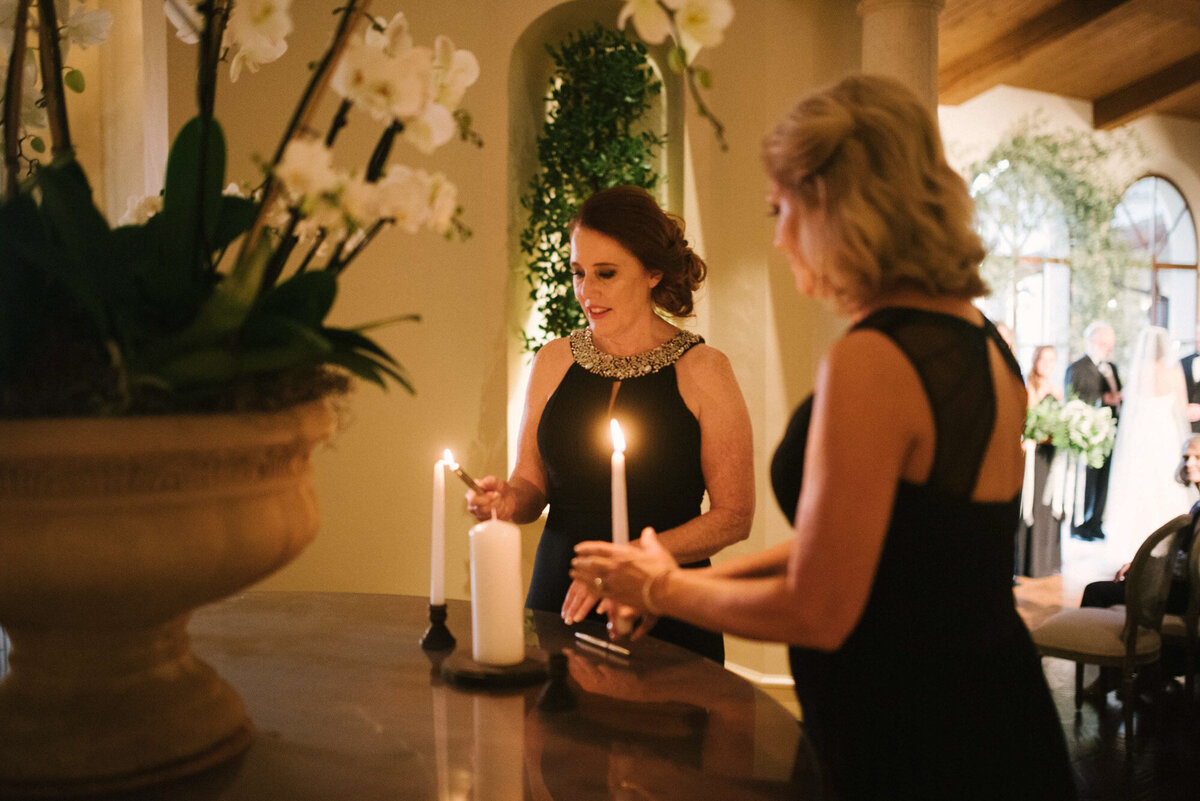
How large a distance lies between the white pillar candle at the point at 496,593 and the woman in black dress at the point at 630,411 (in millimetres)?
718

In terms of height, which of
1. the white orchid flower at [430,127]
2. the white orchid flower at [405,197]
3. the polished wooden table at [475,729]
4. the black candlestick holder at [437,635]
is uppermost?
the white orchid flower at [430,127]

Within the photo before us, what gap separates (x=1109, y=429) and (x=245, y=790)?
859cm

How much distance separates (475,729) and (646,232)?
1312 mm

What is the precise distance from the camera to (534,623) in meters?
1.60

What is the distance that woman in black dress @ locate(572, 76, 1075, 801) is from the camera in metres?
0.98

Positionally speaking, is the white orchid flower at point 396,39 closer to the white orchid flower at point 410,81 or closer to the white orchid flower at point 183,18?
the white orchid flower at point 410,81

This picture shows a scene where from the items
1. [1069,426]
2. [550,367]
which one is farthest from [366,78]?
[1069,426]

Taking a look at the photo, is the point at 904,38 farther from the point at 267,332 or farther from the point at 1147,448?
the point at 1147,448

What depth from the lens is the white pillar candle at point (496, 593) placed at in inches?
46.3

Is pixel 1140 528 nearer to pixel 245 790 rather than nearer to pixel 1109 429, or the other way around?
pixel 1109 429

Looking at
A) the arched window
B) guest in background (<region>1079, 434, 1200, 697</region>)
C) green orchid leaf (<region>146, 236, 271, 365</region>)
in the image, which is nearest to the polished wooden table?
green orchid leaf (<region>146, 236, 271, 365</region>)

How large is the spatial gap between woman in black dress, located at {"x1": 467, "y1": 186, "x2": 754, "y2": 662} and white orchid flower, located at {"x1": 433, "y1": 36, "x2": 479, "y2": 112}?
1094 mm

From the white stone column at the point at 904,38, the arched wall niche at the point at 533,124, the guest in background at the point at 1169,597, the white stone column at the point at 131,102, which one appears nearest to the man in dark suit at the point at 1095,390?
the guest in background at the point at 1169,597

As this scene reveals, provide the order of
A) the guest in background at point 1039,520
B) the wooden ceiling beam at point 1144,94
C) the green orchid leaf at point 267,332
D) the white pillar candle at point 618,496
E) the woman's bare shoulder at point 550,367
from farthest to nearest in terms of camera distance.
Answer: the wooden ceiling beam at point 1144,94
the guest in background at point 1039,520
the woman's bare shoulder at point 550,367
the white pillar candle at point 618,496
the green orchid leaf at point 267,332
